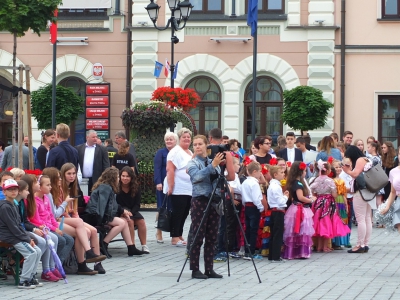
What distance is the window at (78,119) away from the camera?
34.5 metres

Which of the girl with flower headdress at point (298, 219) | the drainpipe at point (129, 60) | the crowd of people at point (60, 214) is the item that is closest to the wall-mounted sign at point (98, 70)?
the drainpipe at point (129, 60)

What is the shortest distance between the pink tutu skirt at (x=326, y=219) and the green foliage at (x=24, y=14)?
5192 mm

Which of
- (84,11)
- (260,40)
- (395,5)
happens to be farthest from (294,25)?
(84,11)

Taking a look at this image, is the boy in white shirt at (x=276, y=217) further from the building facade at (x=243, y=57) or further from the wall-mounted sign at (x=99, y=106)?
the wall-mounted sign at (x=99, y=106)

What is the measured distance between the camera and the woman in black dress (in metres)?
15.5

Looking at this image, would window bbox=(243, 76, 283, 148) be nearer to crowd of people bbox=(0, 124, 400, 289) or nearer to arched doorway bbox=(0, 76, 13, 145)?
arched doorway bbox=(0, 76, 13, 145)

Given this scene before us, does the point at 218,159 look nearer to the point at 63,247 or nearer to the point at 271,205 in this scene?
the point at 63,247

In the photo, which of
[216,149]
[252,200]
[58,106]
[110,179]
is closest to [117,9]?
[58,106]

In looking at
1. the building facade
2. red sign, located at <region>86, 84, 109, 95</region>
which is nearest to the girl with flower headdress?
the building facade

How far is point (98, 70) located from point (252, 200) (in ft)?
65.0

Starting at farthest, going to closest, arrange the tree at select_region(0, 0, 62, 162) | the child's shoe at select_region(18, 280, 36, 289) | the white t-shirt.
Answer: the white t-shirt
the tree at select_region(0, 0, 62, 162)
the child's shoe at select_region(18, 280, 36, 289)

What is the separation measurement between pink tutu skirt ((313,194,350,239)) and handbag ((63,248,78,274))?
4667 millimetres

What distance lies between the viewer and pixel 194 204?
12633mm

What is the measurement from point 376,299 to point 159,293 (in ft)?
7.72
